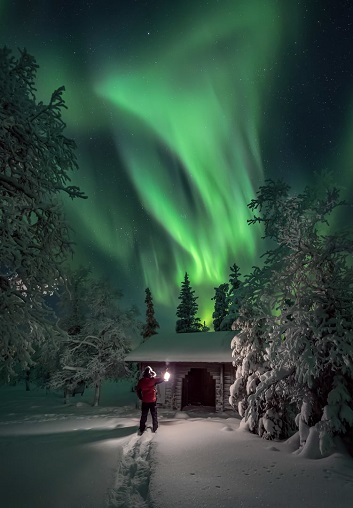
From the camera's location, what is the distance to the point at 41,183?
6934mm

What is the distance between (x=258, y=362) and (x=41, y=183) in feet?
31.5

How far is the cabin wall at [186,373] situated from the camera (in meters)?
18.5

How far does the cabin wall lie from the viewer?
18469 millimetres

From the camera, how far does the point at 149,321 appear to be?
3656 cm

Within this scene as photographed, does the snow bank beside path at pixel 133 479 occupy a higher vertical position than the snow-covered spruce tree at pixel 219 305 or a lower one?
lower

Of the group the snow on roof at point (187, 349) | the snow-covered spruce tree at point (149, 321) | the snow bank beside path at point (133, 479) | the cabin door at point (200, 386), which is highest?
the snow-covered spruce tree at point (149, 321)

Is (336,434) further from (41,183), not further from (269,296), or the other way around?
(41,183)

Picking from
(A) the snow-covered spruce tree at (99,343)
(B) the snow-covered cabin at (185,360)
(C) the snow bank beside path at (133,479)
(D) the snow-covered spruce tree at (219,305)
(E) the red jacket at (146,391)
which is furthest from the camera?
(D) the snow-covered spruce tree at (219,305)

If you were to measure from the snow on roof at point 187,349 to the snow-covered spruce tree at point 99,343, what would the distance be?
2609 mm

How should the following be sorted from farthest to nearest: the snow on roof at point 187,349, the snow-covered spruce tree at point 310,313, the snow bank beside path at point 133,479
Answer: the snow on roof at point 187,349
the snow-covered spruce tree at point 310,313
the snow bank beside path at point 133,479

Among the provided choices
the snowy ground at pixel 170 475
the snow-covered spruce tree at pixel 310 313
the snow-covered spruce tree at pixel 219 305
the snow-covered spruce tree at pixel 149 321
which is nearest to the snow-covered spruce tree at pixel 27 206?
the snowy ground at pixel 170 475

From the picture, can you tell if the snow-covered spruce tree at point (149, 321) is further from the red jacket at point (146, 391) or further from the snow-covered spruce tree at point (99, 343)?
the red jacket at point (146, 391)

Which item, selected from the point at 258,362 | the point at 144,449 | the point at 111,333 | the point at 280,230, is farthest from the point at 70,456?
the point at 111,333

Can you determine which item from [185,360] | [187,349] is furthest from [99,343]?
[185,360]
